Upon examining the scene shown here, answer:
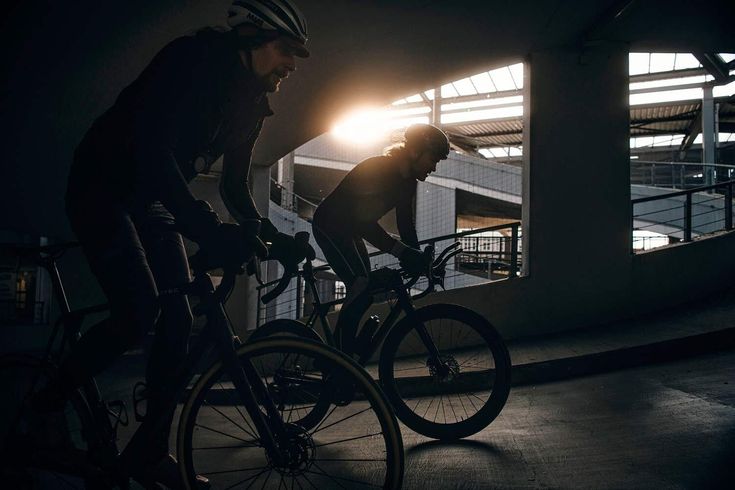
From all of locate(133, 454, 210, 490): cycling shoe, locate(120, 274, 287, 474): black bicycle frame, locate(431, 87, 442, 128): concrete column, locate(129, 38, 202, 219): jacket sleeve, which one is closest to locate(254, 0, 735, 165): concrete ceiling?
locate(129, 38, 202, 219): jacket sleeve

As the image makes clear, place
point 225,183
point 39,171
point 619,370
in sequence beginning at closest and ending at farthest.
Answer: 1. point 225,183
2. point 619,370
3. point 39,171

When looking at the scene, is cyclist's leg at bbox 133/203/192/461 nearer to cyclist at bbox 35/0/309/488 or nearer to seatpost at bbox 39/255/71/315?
cyclist at bbox 35/0/309/488

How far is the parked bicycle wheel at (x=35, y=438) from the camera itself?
187 cm

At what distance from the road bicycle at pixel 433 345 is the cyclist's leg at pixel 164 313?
0.89 meters

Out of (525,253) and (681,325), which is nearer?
(681,325)

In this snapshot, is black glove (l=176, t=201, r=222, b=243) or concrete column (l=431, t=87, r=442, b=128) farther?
concrete column (l=431, t=87, r=442, b=128)

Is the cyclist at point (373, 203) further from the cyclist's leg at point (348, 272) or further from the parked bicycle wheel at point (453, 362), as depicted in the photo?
the parked bicycle wheel at point (453, 362)

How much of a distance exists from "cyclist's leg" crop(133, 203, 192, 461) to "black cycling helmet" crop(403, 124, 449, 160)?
5.50 feet

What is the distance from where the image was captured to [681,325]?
550 centimetres

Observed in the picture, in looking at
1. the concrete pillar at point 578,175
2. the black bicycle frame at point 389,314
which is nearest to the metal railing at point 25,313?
the concrete pillar at point 578,175

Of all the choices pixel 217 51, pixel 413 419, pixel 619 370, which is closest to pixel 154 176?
pixel 217 51

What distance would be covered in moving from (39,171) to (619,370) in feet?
29.0

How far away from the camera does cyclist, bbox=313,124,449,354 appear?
324 centimetres

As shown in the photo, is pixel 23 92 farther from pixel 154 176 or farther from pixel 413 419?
pixel 413 419
